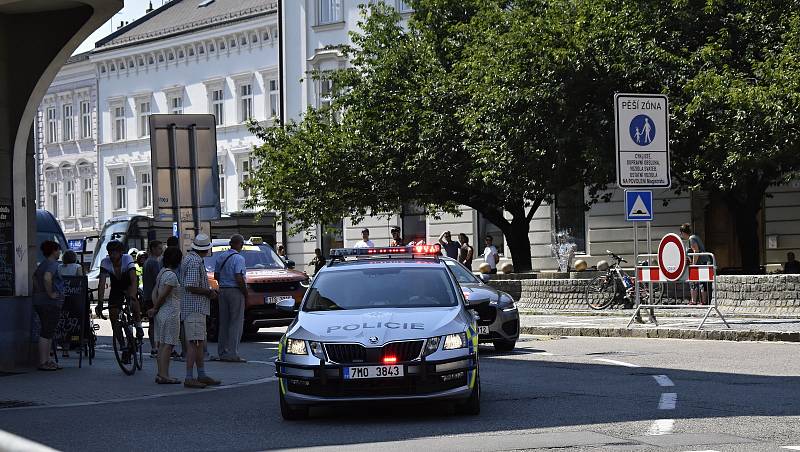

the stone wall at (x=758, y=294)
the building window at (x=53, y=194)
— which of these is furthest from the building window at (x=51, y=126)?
the stone wall at (x=758, y=294)

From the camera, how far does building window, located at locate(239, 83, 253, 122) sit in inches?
2474

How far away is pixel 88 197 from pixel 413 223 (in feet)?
78.9

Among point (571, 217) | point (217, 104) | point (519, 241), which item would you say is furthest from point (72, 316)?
point (217, 104)

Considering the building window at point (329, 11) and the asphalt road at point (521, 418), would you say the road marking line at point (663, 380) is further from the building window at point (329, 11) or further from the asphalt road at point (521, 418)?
the building window at point (329, 11)

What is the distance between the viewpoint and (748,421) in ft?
37.9

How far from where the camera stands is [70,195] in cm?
7412

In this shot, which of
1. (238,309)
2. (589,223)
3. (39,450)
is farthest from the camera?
(589,223)

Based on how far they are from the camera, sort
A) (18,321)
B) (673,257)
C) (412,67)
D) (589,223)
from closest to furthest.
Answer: (18,321), (673,257), (412,67), (589,223)

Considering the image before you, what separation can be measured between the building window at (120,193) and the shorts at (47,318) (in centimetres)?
5139

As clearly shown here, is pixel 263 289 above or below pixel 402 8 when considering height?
below

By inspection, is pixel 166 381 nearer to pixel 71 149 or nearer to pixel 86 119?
pixel 86 119

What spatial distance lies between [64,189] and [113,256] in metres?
55.2

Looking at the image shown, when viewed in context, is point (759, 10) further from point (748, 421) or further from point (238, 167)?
point (238, 167)

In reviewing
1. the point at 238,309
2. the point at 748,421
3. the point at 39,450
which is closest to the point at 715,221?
the point at 238,309
